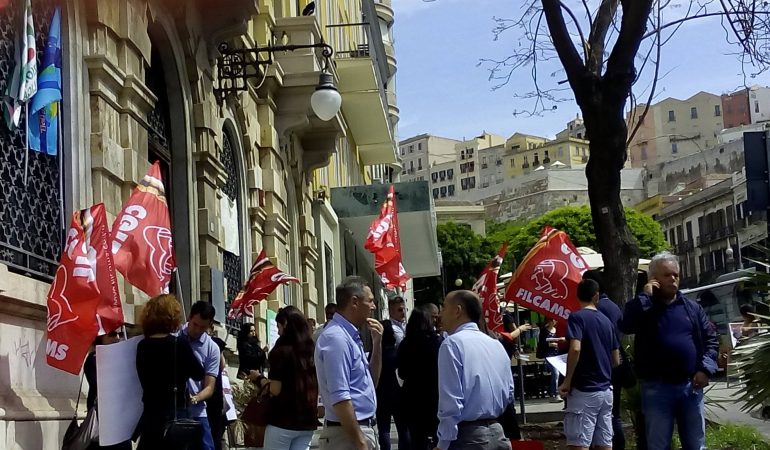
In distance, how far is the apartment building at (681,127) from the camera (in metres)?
139

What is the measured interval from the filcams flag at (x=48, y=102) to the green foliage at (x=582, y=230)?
72.5m

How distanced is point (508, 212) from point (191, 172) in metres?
132

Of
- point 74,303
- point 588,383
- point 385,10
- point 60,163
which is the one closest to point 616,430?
point 588,383

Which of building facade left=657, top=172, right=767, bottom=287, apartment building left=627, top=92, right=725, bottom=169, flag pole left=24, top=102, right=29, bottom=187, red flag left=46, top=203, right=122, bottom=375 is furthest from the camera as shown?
apartment building left=627, top=92, right=725, bottom=169

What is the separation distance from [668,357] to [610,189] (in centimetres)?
586

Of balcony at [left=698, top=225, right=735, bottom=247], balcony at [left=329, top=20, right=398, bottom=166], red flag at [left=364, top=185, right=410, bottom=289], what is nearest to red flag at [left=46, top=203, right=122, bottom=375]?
red flag at [left=364, top=185, right=410, bottom=289]

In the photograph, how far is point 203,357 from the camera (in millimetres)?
9148

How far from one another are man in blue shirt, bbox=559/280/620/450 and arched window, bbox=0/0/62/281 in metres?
4.16

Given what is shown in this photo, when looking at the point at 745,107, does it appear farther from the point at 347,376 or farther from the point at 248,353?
the point at 347,376

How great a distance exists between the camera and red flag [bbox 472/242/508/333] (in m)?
17.2

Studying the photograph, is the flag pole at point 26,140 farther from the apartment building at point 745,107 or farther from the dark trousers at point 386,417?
the apartment building at point 745,107

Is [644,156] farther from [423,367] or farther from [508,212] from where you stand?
[423,367]

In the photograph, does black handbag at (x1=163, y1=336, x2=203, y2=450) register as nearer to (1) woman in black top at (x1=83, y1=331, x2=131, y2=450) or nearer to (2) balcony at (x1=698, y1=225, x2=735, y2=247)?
(1) woman in black top at (x1=83, y1=331, x2=131, y2=450)

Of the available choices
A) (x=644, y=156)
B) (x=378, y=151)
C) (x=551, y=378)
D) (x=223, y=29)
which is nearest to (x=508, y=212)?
(x=644, y=156)
